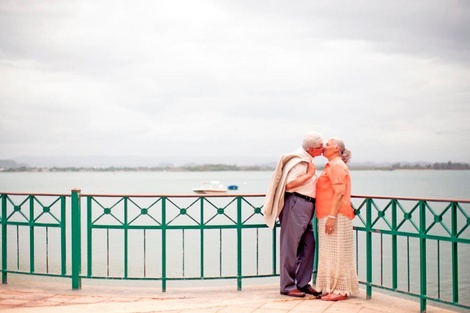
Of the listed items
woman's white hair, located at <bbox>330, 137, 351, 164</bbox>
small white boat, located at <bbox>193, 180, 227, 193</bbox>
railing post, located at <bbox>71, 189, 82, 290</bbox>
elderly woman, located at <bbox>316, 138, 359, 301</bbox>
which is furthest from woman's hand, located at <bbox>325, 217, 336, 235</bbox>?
small white boat, located at <bbox>193, 180, 227, 193</bbox>

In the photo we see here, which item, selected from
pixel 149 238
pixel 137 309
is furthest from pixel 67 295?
pixel 149 238

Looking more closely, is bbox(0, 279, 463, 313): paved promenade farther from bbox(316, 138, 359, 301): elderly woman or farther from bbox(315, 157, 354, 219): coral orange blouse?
bbox(315, 157, 354, 219): coral orange blouse

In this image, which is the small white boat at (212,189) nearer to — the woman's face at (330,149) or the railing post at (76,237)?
the railing post at (76,237)

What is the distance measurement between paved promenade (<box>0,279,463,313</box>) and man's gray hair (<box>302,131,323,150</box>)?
1.71m

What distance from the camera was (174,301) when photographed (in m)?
6.75

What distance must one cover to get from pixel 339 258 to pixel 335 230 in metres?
0.31

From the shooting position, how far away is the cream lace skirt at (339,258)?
6.57m

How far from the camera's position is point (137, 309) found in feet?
20.5

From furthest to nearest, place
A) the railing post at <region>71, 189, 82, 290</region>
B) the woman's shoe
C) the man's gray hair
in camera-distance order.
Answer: the railing post at <region>71, 189, 82, 290</region> < the man's gray hair < the woman's shoe

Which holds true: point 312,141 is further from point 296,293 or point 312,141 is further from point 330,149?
point 296,293

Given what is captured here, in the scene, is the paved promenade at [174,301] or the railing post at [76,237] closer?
the paved promenade at [174,301]

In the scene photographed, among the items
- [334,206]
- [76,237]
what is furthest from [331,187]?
[76,237]

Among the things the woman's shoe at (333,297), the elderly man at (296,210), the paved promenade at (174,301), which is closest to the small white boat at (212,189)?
the paved promenade at (174,301)

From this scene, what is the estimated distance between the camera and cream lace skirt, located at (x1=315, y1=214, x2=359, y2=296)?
6570 mm
